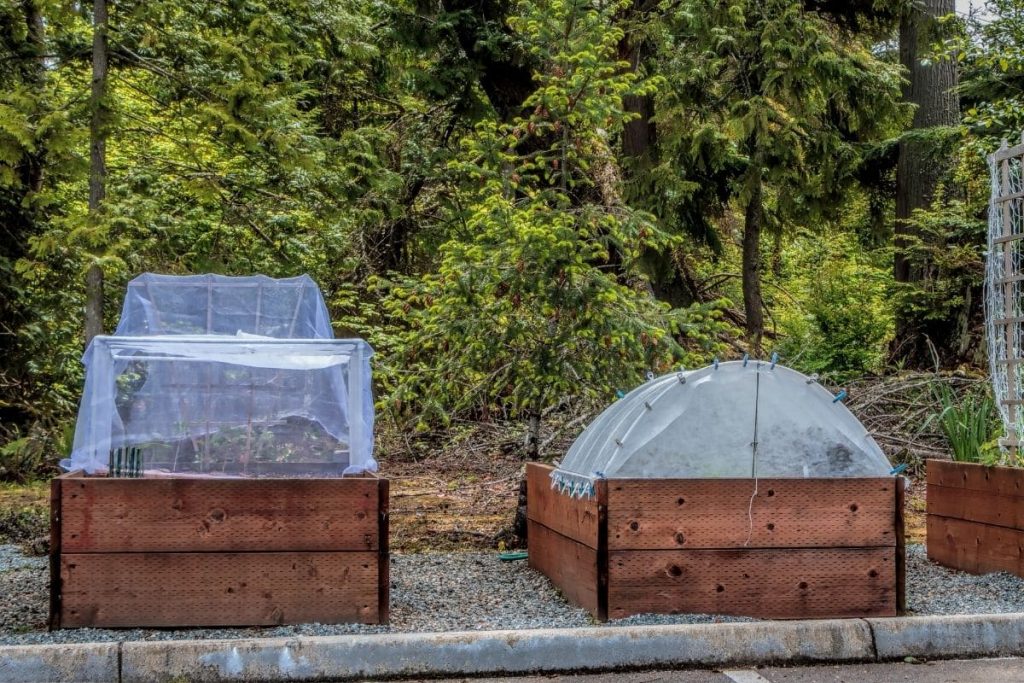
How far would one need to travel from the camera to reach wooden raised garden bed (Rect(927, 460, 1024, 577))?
6117 millimetres

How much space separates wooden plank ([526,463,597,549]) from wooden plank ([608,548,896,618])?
249mm

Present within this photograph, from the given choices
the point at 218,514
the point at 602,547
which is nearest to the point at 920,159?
the point at 602,547

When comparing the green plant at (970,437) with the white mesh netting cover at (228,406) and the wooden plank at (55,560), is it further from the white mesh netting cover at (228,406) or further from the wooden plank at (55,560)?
the wooden plank at (55,560)

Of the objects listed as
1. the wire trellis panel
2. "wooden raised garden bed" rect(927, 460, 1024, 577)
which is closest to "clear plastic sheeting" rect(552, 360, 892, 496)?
"wooden raised garden bed" rect(927, 460, 1024, 577)

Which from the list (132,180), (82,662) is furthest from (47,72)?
(82,662)

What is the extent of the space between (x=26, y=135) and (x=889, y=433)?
9475 millimetres

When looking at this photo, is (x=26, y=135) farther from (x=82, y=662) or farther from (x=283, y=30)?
(x=82, y=662)

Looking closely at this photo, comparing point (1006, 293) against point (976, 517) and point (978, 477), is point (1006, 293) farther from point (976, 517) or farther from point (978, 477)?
point (976, 517)

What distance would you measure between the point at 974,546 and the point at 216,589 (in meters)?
4.59

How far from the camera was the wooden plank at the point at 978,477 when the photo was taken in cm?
609

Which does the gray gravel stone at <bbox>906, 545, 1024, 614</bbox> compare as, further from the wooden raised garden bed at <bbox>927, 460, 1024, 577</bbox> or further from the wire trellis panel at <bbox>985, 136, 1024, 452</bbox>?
the wire trellis panel at <bbox>985, 136, 1024, 452</bbox>

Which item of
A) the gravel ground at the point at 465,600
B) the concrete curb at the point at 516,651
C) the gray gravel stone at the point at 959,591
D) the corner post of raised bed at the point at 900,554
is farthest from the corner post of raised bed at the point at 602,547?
the gray gravel stone at the point at 959,591

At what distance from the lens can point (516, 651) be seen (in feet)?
15.4

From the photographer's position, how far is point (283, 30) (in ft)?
31.6
